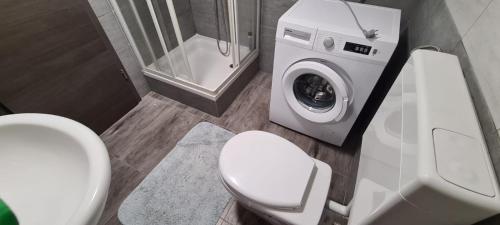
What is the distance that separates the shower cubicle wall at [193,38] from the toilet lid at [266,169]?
2.49ft

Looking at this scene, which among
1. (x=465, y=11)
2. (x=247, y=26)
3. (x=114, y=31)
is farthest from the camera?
(x=247, y=26)

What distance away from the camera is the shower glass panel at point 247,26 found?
1703 mm

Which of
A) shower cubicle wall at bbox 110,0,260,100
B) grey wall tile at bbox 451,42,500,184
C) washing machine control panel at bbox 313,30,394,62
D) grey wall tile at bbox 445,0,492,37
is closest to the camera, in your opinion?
grey wall tile at bbox 451,42,500,184

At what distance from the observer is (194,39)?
2.27 m

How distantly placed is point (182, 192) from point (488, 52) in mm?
1442

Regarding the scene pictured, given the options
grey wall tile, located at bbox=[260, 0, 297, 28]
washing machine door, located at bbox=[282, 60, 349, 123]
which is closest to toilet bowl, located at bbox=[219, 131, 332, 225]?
washing machine door, located at bbox=[282, 60, 349, 123]

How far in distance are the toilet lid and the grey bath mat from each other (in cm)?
46

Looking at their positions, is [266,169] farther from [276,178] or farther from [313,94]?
[313,94]

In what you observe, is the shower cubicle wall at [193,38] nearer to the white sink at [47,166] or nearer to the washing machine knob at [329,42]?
the washing machine knob at [329,42]

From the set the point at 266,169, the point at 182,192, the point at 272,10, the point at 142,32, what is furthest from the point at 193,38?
the point at 266,169

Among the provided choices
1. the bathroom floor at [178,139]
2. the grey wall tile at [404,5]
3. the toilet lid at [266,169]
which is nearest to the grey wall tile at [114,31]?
the bathroom floor at [178,139]

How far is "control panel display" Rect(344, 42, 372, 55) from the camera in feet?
3.24

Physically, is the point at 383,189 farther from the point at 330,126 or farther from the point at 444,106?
the point at 330,126

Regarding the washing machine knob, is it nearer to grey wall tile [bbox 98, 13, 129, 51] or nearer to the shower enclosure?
the shower enclosure
